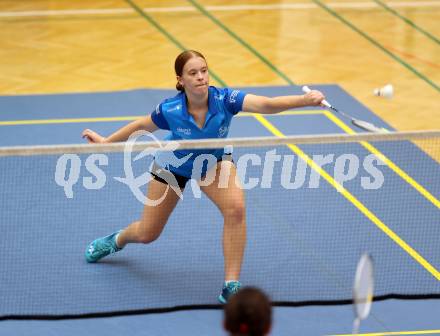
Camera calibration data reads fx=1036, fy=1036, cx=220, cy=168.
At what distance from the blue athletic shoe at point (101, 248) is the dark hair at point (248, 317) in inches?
164

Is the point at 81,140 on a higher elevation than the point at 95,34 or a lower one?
lower

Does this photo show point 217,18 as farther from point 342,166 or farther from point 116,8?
point 342,166

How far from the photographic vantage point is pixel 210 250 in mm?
8586

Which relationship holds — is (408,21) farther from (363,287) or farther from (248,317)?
(248,317)

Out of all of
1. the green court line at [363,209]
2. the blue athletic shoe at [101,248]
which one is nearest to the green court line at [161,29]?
the green court line at [363,209]

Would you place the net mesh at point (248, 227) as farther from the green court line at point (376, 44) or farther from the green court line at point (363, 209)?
the green court line at point (376, 44)

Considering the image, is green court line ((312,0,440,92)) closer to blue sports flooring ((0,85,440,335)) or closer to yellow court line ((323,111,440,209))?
yellow court line ((323,111,440,209))

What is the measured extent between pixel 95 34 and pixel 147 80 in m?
2.01

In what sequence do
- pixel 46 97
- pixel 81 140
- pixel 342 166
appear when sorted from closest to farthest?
1. pixel 342 166
2. pixel 81 140
3. pixel 46 97

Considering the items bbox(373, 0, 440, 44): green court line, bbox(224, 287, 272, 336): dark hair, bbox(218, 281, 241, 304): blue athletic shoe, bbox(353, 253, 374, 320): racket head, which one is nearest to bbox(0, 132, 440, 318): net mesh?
bbox(218, 281, 241, 304): blue athletic shoe

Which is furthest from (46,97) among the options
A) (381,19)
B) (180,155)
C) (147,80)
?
(381,19)

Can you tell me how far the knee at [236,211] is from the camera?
764 centimetres

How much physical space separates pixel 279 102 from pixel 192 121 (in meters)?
0.67

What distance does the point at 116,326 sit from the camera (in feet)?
24.5
